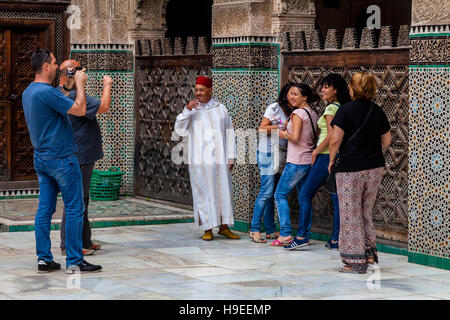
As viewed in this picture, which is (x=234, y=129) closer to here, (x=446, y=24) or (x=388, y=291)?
(x=446, y=24)

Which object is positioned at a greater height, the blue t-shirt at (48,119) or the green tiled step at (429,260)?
the blue t-shirt at (48,119)

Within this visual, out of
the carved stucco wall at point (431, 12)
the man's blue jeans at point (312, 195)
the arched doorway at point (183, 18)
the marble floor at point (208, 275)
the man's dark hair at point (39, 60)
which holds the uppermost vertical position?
A: the arched doorway at point (183, 18)

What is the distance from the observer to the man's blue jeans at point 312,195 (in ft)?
24.8

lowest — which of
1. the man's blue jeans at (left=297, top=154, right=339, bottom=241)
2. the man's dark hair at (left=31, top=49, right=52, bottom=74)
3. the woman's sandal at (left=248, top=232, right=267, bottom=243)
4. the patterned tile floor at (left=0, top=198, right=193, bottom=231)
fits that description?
the woman's sandal at (left=248, top=232, right=267, bottom=243)

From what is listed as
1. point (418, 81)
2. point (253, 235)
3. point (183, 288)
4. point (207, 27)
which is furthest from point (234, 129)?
point (207, 27)

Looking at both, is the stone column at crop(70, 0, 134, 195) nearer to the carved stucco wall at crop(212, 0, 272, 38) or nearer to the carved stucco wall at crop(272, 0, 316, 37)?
the carved stucco wall at crop(212, 0, 272, 38)

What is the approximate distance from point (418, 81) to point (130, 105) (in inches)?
190

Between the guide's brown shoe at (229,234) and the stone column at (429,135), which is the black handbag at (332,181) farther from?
the guide's brown shoe at (229,234)

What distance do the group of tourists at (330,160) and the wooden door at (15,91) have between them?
12.5 ft

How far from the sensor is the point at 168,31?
11883 mm

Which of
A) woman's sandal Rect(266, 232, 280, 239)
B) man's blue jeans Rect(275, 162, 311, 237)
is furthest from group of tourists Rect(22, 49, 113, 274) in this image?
woman's sandal Rect(266, 232, 280, 239)

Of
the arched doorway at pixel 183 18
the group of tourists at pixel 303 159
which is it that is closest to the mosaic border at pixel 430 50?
the group of tourists at pixel 303 159

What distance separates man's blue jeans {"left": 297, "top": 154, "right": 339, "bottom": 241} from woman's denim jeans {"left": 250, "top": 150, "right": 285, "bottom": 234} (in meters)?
0.43

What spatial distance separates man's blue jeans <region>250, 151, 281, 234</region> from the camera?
806cm
